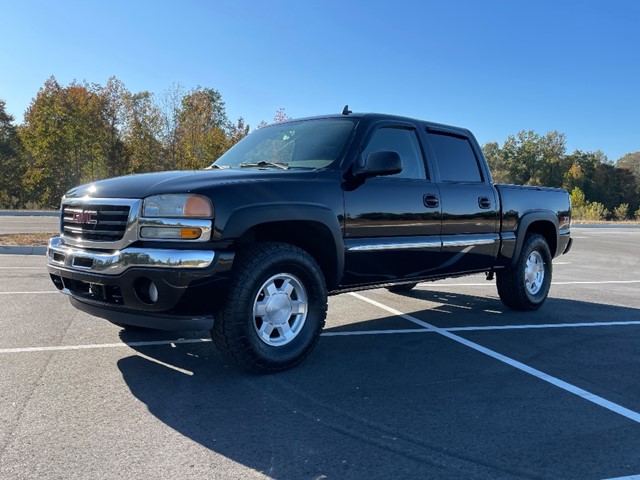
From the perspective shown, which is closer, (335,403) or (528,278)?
(335,403)

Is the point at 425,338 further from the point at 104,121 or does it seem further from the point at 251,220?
the point at 104,121

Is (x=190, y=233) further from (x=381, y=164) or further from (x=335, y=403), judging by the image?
(x=381, y=164)

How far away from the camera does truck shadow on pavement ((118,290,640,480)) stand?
2.61 m

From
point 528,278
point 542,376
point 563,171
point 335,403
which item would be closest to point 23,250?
point 528,278

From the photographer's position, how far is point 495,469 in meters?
2.56

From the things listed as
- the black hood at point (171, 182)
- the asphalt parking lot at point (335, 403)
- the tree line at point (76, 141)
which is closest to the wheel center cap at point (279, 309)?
the asphalt parking lot at point (335, 403)

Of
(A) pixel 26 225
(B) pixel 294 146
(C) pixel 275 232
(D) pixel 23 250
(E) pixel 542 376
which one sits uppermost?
(B) pixel 294 146

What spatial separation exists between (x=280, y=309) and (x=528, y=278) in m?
3.92

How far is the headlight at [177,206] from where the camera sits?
3473 millimetres

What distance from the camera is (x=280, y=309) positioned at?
3.97 metres

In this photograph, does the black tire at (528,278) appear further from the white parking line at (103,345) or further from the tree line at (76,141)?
the tree line at (76,141)

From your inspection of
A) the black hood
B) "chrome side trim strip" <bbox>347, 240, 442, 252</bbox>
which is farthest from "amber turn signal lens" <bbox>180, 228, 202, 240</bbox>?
"chrome side trim strip" <bbox>347, 240, 442, 252</bbox>

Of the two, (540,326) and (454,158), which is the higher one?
(454,158)

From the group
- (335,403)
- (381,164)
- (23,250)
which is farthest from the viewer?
(23,250)
